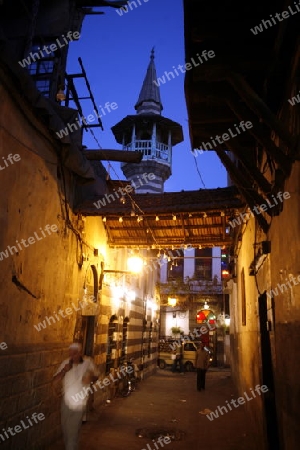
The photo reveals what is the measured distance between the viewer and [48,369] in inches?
295

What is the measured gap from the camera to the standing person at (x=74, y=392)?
5734mm

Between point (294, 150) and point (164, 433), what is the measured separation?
313 inches

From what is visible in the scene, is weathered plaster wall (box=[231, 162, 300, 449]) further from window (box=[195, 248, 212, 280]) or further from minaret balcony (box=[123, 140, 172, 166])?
window (box=[195, 248, 212, 280])

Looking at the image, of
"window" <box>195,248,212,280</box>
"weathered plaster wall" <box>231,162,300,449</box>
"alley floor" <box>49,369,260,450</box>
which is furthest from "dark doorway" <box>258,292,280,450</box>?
"window" <box>195,248,212,280</box>

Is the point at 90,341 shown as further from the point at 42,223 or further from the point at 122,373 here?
the point at 42,223

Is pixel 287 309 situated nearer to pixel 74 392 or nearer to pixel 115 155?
pixel 74 392

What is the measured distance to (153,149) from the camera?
30.2 meters

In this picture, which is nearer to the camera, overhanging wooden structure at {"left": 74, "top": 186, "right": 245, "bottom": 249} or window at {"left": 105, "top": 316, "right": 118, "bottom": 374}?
overhanging wooden structure at {"left": 74, "top": 186, "right": 245, "bottom": 249}

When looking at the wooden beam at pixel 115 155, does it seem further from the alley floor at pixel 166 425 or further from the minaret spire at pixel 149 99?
the minaret spire at pixel 149 99

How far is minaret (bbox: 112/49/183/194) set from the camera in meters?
30.3

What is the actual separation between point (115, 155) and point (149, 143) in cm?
2287

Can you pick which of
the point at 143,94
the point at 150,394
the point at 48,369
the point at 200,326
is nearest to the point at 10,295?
the point at 48,369

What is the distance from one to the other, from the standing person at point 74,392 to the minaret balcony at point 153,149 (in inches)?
998

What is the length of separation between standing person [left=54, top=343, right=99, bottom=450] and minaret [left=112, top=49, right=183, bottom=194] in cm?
2381
